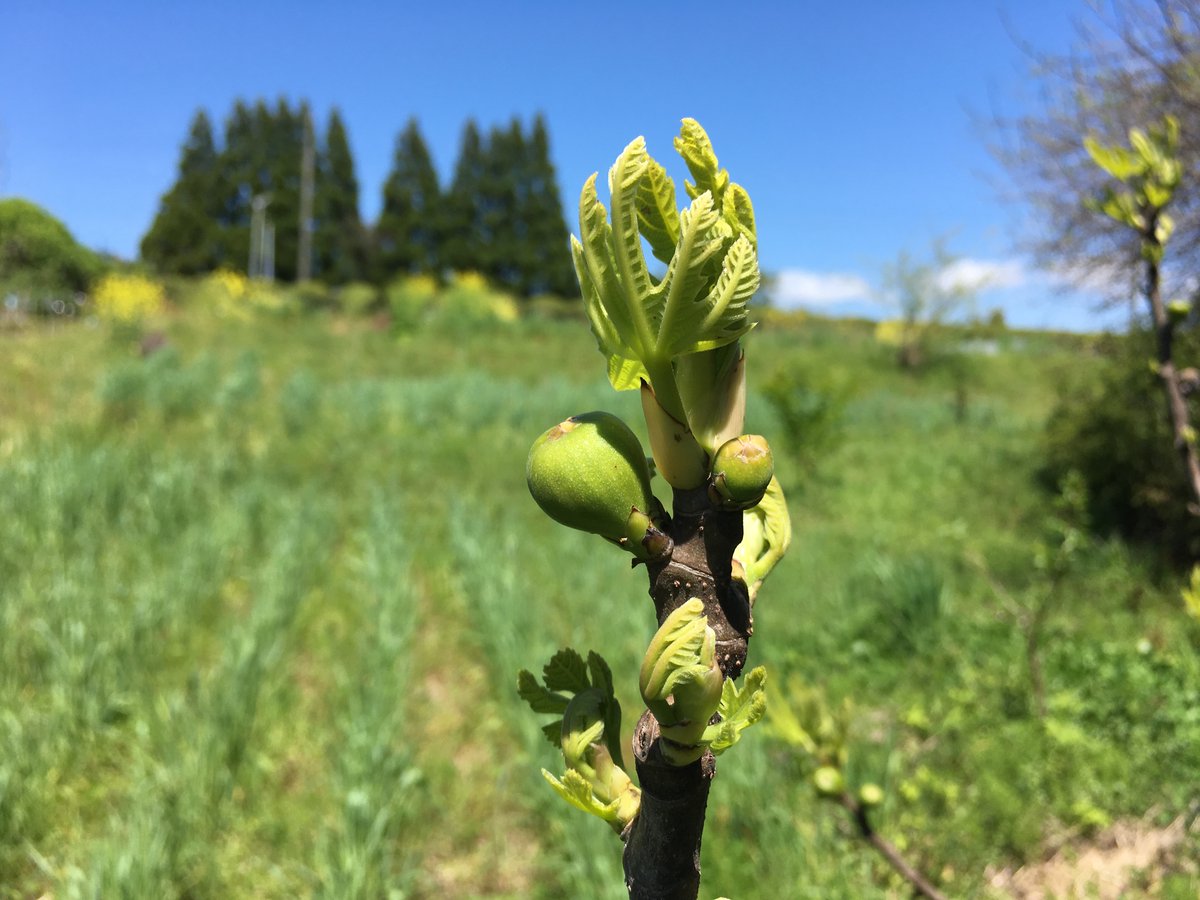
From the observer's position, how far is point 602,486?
45cm

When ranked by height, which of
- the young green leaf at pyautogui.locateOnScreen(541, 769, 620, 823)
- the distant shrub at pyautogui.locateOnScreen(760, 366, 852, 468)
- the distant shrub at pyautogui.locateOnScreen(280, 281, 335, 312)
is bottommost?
the young green leaf at pyautogui.locateOnScreen(541, 769, 620, 823)

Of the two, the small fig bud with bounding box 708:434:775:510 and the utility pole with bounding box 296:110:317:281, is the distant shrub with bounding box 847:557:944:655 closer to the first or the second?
the small fig bud with bounding box 708:434:775:510

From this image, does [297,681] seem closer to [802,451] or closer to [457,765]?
[457,765]

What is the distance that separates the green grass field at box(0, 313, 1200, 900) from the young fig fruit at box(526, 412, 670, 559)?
89cm

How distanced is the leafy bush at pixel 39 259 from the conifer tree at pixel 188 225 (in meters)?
9.79

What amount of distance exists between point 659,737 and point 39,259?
24533 mm

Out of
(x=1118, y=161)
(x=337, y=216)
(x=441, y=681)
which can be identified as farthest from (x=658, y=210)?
(x=337, y=216)

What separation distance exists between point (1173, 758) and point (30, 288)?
17.7 m

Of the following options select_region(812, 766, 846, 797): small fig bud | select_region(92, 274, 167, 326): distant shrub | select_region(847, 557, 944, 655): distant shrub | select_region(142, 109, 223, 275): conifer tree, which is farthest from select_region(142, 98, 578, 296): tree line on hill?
select_region(812, 766, 846, 797): small fig bud

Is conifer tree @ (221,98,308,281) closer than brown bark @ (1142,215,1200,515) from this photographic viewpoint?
Answer: No

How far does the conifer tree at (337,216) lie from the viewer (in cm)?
3506

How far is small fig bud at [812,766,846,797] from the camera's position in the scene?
1217 millimetres

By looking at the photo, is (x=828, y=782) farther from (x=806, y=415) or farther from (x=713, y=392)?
(x=806, y=415)

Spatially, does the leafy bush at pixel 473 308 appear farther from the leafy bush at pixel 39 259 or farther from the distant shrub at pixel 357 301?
the leafy bush at pixel 39 259
